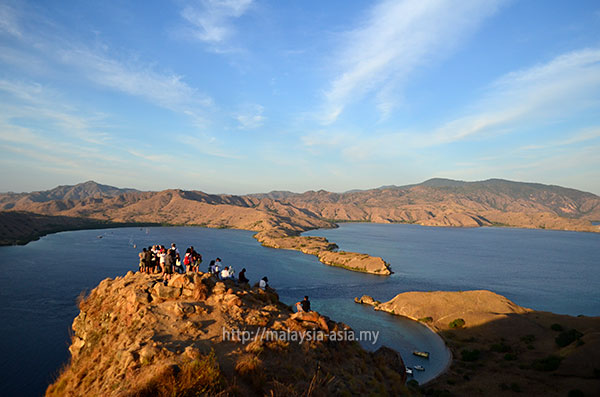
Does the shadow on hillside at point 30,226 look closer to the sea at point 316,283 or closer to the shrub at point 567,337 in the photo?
the sea at point 316,283

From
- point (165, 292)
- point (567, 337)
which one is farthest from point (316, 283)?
point (165, 292)

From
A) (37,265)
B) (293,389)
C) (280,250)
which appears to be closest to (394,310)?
(293,389)

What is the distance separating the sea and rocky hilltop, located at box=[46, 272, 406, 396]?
13.3 m

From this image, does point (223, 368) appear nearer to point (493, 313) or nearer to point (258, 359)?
point (258, 359)

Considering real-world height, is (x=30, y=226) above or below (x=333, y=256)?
above

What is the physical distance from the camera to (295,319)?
15.9m

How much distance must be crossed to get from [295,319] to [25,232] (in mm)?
162622

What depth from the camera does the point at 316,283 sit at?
74.5 m

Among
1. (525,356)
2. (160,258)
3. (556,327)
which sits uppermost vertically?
(160,258)

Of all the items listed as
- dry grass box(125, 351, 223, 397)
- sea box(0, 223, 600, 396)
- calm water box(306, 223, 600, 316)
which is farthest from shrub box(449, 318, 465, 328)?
dry grass box(125, 351, 223, 397)

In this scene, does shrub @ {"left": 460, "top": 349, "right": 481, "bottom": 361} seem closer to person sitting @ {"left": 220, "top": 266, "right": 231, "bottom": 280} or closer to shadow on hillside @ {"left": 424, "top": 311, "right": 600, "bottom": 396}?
shadow on hillside @ {"left": 424, "top": 311, "right": 600, "bottom": 396}

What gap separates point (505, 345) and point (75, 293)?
6926cm

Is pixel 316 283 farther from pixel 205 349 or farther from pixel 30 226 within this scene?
pixel 30 226

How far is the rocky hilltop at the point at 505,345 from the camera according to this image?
26484 millimetres
